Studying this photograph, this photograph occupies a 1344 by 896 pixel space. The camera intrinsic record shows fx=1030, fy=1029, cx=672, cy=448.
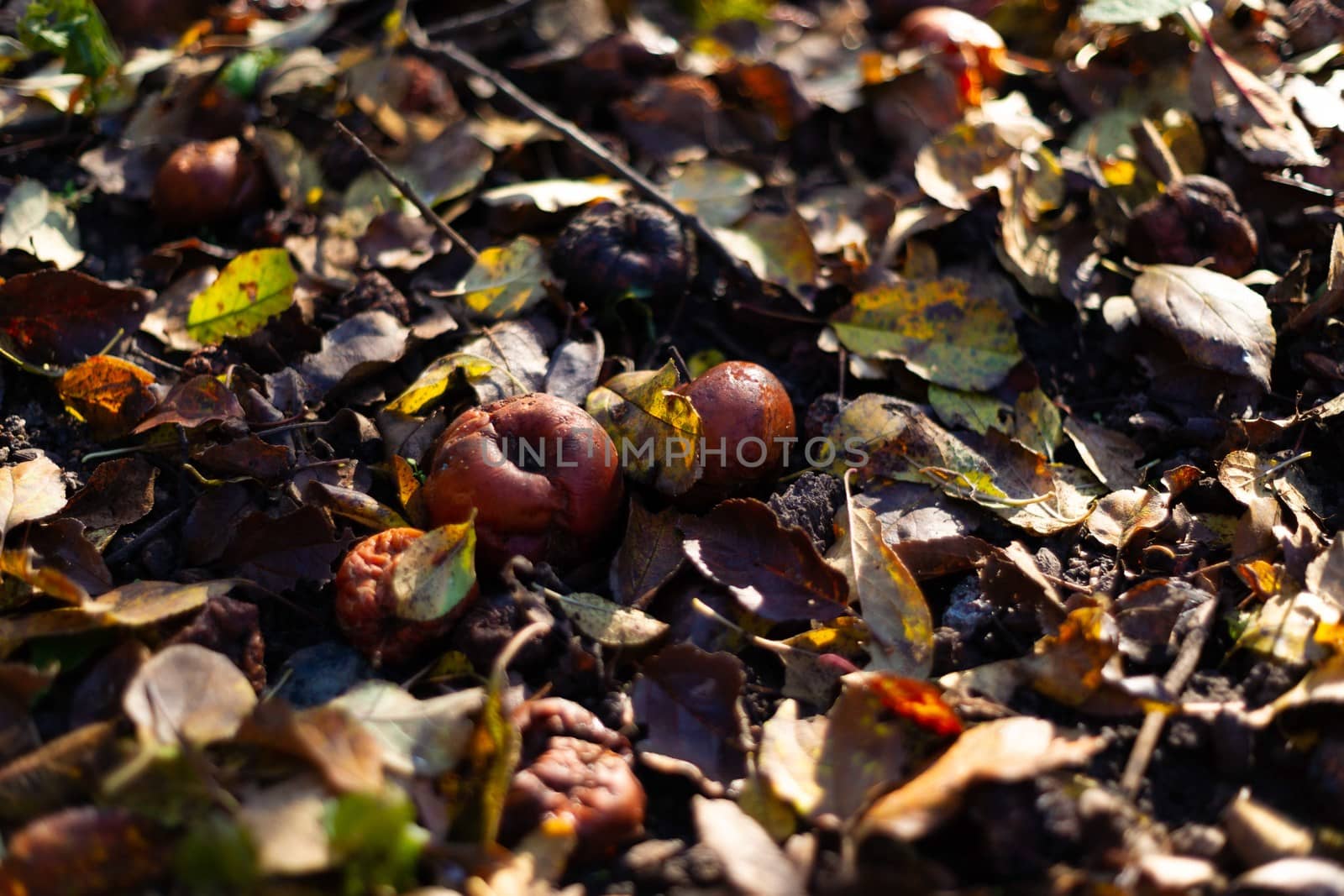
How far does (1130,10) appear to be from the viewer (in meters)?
3.43

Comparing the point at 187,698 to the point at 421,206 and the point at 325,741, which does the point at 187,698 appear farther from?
the point at 421,206

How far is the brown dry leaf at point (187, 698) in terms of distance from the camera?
1942mm

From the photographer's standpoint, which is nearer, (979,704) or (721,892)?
(721,892)

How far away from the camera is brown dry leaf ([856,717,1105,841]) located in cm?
184

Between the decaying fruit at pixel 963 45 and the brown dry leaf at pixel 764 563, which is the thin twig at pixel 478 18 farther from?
the brown dry leaf at pixel 764 563

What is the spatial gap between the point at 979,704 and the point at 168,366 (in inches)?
92.6

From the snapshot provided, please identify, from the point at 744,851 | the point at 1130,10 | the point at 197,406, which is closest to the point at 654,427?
the point at 744,851

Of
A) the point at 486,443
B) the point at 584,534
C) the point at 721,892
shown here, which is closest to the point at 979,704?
the point at 721,892

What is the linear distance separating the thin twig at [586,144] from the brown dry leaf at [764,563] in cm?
98

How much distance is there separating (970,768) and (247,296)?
232 cm

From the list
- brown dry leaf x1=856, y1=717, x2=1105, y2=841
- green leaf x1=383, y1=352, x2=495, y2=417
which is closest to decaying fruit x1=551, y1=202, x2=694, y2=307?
green leaf x1=383, y1=352, x2=495, y2=417

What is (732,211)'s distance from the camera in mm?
3352

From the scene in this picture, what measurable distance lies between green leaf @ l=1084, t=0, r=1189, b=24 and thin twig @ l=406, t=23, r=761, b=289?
59.5 inches

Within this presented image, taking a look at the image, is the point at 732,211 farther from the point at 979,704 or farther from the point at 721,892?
the point at 721,892
